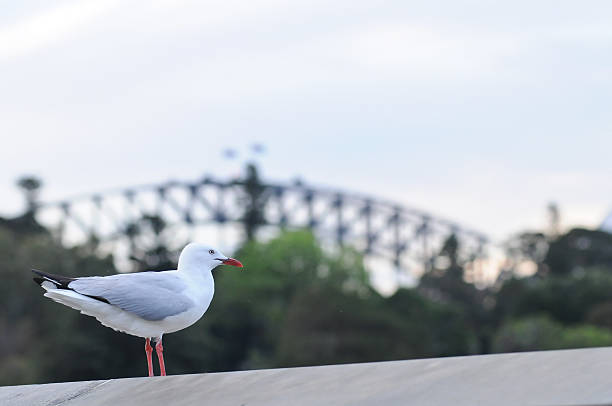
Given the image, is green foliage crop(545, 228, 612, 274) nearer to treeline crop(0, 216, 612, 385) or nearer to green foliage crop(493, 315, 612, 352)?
treeline crop(0, 216, 612, 385)

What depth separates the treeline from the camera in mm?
70812

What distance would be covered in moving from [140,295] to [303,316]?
74676mm

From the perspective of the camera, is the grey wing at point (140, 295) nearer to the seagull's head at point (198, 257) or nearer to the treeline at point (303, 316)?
the seagull's head at point (198, 257)

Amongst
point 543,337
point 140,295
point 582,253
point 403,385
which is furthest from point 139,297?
point 582,253

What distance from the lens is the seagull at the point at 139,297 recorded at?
9.65 meters

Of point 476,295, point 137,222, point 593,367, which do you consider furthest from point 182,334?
point 593,367

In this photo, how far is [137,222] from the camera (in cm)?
9431

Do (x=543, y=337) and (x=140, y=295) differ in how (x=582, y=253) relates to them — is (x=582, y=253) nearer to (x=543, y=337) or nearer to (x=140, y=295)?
(x=543, y=337)

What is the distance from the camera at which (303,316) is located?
276ft

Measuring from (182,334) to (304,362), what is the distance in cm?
1049

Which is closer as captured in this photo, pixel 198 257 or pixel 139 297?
pixel 139 297

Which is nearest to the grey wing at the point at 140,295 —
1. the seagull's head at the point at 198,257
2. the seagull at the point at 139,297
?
the seagull at the point at 139,297

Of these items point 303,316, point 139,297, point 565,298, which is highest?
point 139,297

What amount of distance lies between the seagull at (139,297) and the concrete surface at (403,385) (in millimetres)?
1609
